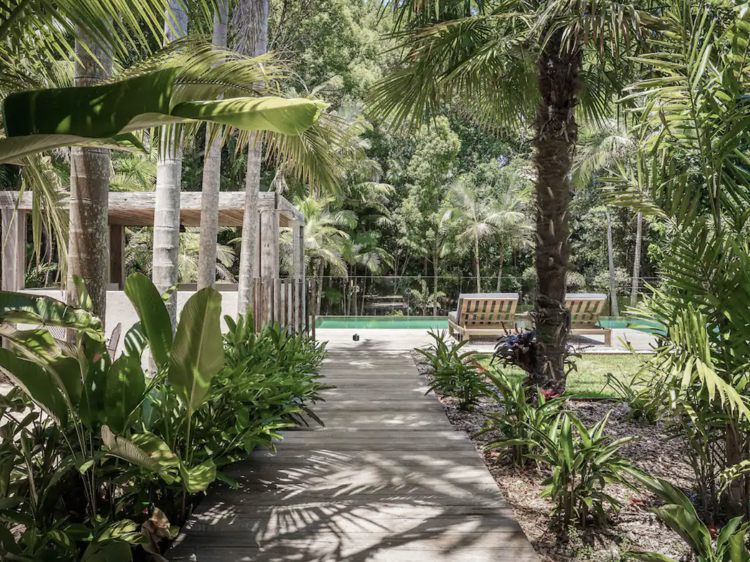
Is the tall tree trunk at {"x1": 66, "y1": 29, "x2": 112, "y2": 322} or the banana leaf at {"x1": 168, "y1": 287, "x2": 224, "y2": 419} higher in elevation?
the tall tree trunk at {"x1": 66, "y1": 29, "x2": 112, "y2": 322}

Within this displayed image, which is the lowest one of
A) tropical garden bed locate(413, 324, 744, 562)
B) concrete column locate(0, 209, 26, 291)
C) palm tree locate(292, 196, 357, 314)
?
tropical garden bed locate(413, 324, 744, 562)

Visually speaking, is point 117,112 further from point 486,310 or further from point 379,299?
point 379,299

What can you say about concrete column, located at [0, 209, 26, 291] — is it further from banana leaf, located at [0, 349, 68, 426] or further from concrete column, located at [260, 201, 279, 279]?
banana leaf, located at [0, 349, 68, 426]

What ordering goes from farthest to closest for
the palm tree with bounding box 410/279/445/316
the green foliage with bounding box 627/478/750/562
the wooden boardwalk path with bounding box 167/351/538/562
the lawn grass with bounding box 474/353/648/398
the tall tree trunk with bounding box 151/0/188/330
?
the palm tree with bounding box 410/279/445/316 → the lawn grass with bounding box 474/353/648/398 → the tall tree trunk with bounding box 151/0/188/330 → the wooden boardwalk path with bounding box 167/351/538/562 → the green foliage with bounding box 627/478/750/562

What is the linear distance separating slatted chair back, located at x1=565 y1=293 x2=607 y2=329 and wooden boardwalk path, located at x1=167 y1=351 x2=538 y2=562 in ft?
22.7

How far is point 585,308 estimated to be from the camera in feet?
34.8

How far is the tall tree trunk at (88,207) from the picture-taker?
2971mm

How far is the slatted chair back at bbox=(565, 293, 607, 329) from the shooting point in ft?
34.2

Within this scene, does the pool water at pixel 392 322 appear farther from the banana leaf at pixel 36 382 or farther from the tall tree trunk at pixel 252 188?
the banana leaf at pixel 36 382

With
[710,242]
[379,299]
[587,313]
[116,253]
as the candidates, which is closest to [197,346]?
[710,242]

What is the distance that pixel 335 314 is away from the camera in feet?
56.3

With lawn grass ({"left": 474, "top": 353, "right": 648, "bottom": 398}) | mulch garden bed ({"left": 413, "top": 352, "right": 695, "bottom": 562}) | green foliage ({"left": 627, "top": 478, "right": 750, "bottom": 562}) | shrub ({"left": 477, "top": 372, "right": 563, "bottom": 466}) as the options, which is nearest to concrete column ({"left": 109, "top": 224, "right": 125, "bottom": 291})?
lawn grass ({"left": 474, "top": 353, "right": 648, "bottom": 398})

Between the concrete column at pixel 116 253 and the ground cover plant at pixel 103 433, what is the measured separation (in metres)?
10.3

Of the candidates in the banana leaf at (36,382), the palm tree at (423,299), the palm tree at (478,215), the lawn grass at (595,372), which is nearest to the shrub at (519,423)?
the lawn grass at (595,372)
